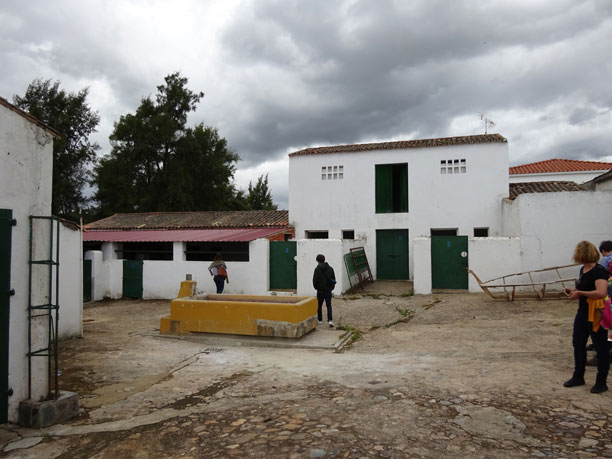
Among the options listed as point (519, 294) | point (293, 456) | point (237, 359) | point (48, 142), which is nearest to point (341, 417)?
point (293, 456)

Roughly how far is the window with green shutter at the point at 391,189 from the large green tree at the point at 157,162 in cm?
1731

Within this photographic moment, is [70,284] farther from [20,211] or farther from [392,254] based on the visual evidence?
[392,254]

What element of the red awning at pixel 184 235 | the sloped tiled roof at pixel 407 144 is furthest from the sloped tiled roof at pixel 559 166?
the red awning at pixel 184 235

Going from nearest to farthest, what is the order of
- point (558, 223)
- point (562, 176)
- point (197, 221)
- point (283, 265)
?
1. point (558, 223)
2. point (283, 265)
3. point (197, 221)
4. point (562, 176)

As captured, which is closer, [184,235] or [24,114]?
[24,114]

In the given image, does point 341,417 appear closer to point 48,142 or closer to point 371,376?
point 371,376

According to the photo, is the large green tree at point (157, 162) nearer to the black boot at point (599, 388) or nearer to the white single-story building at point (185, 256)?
the white single-story building at point (185, 256)

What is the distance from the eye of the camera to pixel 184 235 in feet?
57.5

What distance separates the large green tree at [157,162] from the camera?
103ft

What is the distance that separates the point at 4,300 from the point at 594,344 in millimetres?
6331

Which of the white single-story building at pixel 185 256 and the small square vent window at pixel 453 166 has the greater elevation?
the small square vent window at pixel 453 166

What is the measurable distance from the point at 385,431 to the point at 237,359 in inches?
154

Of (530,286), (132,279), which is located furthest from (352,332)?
(132,279)

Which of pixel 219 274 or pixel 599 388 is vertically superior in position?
pixel 219 274
